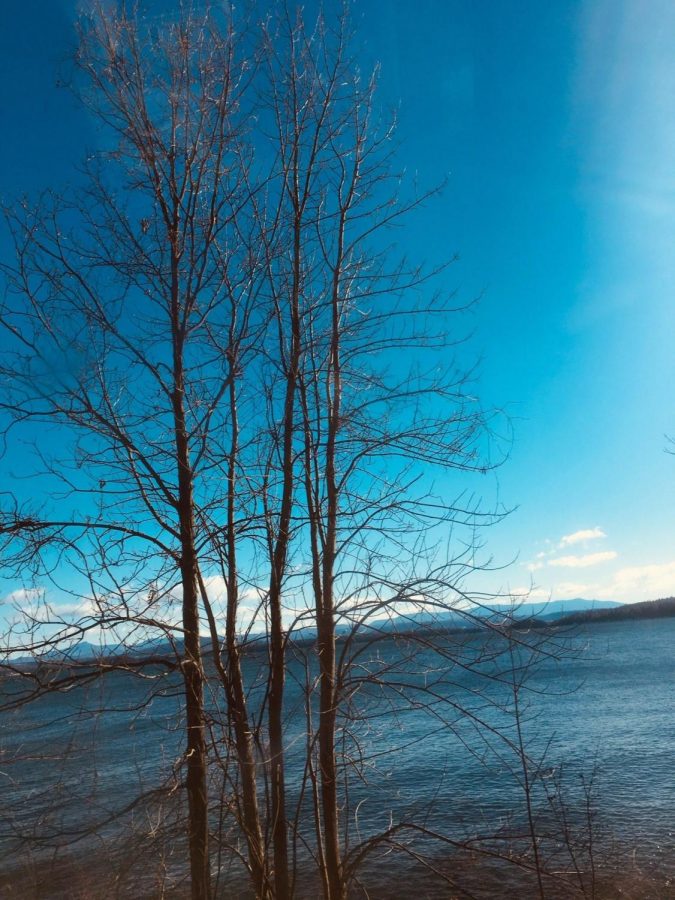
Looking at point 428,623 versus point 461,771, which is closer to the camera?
point 428,623

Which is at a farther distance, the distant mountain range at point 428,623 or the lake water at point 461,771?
the lake water at point 461,771

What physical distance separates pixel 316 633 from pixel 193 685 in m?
1.16

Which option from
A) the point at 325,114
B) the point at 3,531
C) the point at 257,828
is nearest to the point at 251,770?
the point at 257,828

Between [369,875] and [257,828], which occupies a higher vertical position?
[257,828]

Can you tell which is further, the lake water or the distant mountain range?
the lake water

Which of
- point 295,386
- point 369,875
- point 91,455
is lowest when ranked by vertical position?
point 369,875

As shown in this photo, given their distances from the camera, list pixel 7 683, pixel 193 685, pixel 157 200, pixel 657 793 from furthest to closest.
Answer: pixel 657 793
pixel 157 200
pixel 193 685
pixel 7 683

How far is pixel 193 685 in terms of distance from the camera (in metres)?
5.10

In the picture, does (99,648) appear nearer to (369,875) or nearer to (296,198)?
(296,198)

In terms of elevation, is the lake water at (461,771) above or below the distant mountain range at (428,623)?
below

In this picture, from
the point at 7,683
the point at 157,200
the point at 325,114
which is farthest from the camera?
the point at 325,114

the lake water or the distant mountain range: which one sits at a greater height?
the distant mountain range

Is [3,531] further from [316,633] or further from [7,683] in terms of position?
[316,633]

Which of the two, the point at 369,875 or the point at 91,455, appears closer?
the point at 91,455
